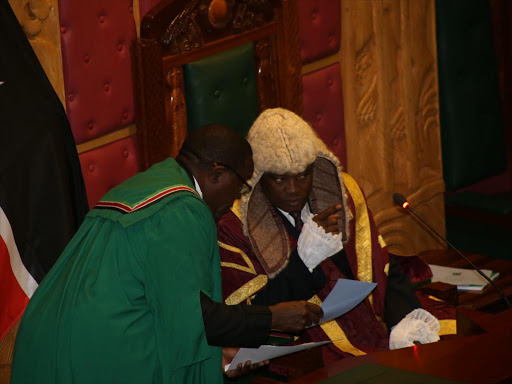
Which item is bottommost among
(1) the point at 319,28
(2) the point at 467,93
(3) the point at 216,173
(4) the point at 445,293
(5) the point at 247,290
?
(4) the point at 445,293

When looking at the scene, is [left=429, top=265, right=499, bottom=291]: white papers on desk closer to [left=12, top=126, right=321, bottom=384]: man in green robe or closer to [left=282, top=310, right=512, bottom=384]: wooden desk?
[left=282, top=310, right=512, bottom=384]: wooden desk

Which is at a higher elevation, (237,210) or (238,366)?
(237,210)

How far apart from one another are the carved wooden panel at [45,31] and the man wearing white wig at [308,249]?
861 millimetres

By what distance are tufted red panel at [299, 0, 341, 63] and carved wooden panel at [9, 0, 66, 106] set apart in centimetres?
147

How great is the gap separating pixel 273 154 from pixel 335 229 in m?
0.40

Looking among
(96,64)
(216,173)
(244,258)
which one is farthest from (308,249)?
A: (96,64)

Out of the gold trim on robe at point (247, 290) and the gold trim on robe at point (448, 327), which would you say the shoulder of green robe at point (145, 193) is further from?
the gold trim on robe at point (448, 327)

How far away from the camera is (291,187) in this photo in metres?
3.26

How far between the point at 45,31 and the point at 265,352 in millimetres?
1700

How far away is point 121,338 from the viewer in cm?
237

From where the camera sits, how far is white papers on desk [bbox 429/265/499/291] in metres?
3.80

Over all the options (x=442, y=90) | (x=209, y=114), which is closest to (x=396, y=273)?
(x=209, y=114)

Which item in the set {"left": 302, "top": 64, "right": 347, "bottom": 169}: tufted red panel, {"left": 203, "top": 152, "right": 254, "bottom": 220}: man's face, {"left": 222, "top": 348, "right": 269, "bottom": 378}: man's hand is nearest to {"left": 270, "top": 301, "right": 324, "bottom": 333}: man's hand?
{"left": 222, "top": 348, "right": 269, "bottom": 378}: man's hand

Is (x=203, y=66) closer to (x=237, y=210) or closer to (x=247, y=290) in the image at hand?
(x=237, y=210)
